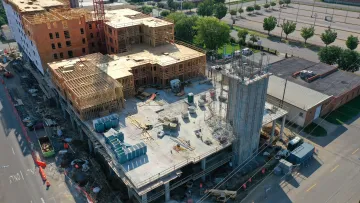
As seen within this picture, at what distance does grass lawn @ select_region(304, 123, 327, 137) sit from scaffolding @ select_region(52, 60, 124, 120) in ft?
117

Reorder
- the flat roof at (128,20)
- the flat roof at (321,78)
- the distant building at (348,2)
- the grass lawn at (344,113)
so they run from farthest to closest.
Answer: the distant building at (348,2) → the flat roof at (128,20) → the flat roof at (321,78) → the grass lawn at (344,113)

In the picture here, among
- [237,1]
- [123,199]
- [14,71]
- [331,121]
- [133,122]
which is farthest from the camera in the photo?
[237,1]

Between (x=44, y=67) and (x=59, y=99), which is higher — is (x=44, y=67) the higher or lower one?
the higher one

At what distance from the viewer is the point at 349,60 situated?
7612 centimetres

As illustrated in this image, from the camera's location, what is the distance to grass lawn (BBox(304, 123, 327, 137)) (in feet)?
188

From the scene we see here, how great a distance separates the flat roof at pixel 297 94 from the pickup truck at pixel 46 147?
4382 cm

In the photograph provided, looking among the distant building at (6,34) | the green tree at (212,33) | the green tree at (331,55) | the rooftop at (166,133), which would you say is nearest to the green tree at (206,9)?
the green tree at (212,33)

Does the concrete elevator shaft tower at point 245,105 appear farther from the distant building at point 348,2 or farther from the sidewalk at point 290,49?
the distant building at point 348,2

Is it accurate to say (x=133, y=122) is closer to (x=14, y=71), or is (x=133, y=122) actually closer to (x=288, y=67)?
(x=288, y=67)

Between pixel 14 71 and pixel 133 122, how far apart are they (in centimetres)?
5336

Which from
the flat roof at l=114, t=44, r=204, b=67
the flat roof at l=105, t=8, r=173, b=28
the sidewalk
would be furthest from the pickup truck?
the sidewalk

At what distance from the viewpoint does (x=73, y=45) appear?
225ft

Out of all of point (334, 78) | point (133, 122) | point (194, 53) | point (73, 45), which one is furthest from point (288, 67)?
point (73, 45)

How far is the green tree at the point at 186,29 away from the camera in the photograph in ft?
330
